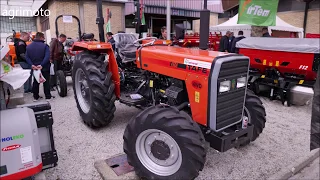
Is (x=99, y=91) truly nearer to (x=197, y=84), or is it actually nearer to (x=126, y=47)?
(x=126, y=47)

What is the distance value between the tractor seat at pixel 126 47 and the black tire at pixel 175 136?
1.90 m

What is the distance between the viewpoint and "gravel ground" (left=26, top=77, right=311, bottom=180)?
285cm

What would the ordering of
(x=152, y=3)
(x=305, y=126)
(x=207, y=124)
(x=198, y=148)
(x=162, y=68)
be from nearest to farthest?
(x=198, y=148) < (x=207, y=124) < (x=162, y=68) < (x=305, y=126) < (x=152, y=3)

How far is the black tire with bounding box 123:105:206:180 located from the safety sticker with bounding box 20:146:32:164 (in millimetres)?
931

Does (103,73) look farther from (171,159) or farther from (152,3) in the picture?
(152,3)

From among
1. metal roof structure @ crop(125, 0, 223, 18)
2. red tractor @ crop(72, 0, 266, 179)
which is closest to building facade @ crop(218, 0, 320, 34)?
metal roof structure @ crop(125, 0, 223, 18)

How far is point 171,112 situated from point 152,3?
1430 centimetres

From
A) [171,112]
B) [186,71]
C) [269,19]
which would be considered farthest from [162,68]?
[269,19]

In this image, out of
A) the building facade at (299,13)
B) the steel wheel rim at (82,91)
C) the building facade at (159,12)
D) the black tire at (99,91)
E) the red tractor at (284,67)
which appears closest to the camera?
the black tire at (99,91)

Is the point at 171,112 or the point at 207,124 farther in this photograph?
the point at 207,124

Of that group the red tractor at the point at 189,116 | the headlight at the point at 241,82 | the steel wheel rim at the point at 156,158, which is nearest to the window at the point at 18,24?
the red tractor at the point at 189,116

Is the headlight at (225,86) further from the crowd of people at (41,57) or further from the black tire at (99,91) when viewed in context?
the crowd of people at (41,57)

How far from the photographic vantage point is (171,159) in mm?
2512

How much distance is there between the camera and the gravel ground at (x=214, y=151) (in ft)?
9.36
